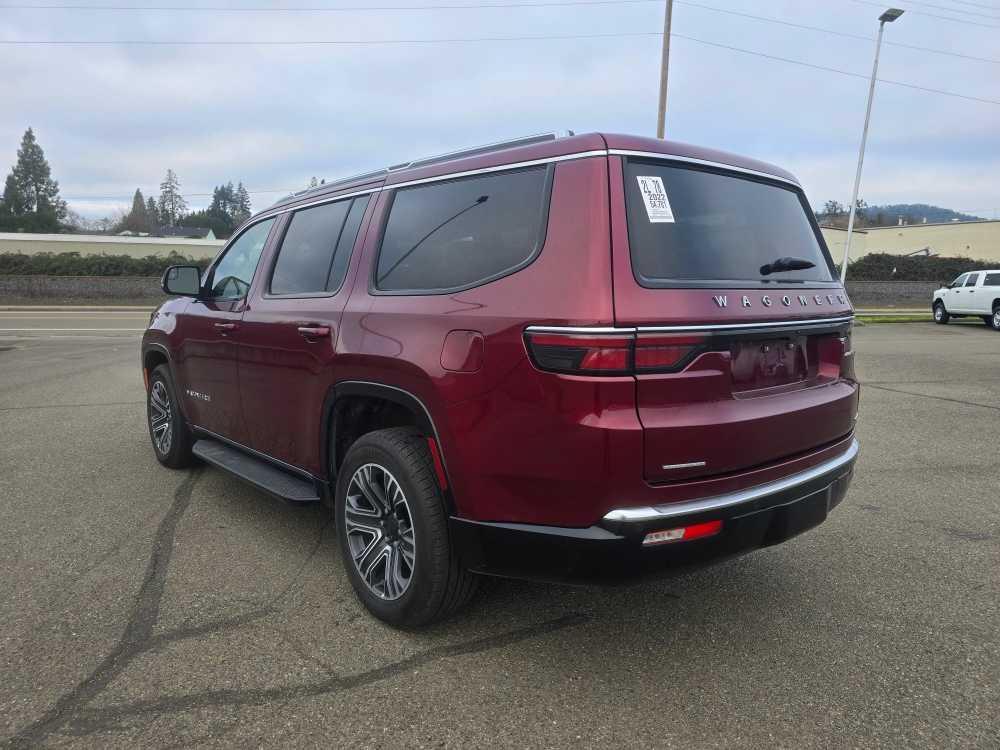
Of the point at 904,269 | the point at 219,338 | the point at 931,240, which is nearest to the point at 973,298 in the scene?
the point at 904,269

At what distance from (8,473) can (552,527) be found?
481 cm

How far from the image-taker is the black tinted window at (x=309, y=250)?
12.1 feet

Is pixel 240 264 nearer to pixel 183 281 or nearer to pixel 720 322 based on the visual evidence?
pixel 183 281

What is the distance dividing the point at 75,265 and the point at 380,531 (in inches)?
1560

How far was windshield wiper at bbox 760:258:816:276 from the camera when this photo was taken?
9.43 feet

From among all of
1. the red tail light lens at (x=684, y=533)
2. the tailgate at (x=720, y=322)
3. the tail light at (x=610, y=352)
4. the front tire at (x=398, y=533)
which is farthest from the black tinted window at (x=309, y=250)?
the red tail light lens at (x=684, y=533)

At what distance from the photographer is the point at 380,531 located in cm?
310

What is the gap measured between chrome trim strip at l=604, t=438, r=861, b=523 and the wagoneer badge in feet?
2.14

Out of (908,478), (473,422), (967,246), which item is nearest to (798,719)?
(473,422)

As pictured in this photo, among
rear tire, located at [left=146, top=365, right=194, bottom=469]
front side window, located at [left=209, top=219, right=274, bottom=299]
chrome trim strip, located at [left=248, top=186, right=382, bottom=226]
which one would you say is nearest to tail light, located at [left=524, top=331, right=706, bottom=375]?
chrome trim strip, located at [left=248, top=186, right=382, bottom=226]

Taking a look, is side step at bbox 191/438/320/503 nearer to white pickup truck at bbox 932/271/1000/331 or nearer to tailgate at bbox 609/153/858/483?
tailgate at bbox 609/153/858/483

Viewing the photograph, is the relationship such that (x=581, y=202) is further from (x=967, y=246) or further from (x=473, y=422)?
(x=967, y=246)

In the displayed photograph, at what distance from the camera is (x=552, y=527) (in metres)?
2.45

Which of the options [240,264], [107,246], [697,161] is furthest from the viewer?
[107,246]
